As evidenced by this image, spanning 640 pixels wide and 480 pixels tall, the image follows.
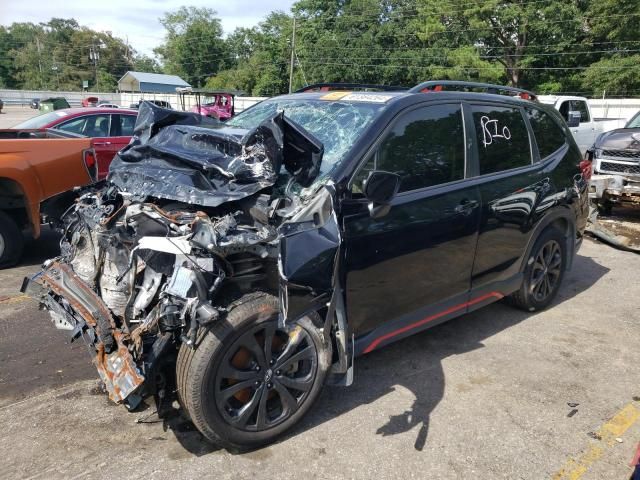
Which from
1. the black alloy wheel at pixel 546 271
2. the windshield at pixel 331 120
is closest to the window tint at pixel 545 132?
the black alloy wheel at pixel 546 271

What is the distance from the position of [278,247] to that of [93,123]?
21.3 ft

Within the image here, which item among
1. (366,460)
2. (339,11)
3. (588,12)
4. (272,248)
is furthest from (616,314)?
(339,11)

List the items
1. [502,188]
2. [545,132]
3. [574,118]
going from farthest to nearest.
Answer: [574,118], [545,132], [502,188]

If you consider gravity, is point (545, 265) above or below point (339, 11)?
below

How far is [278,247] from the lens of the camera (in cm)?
256

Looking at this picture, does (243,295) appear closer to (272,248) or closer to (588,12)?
(272,248)

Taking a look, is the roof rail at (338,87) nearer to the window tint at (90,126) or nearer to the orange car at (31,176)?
the orange car at (31,176)

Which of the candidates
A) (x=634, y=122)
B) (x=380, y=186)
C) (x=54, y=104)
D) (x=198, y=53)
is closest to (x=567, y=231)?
(x=380, y=186)

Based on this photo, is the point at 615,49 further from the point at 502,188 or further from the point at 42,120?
the point at 502,188

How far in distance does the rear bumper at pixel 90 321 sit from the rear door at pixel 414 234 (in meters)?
1.26

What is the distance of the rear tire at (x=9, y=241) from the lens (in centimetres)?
571

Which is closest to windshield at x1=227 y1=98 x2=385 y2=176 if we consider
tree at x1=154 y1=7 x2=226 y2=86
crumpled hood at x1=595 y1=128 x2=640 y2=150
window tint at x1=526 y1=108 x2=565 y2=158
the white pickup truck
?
window tint at x1=526 y1=108 x2=565 y2=158

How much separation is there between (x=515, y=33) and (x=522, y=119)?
45174 mm

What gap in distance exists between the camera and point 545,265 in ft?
15.8
